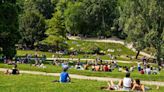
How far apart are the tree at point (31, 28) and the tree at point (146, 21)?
119 feet

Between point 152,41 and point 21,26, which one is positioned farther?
point 21,26

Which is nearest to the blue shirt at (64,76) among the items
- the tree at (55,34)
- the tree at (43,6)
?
the tree at (55,34)

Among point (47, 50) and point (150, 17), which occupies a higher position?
point (150, 17)

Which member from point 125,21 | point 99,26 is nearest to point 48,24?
point 99,26

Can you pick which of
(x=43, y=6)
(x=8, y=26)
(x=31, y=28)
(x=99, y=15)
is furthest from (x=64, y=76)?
(x=43, y=6)

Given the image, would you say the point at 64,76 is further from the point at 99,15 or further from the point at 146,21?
the point at 99,15

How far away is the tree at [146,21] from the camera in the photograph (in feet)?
223

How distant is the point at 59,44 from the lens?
98.1 meters

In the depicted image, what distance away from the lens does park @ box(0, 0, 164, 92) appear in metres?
30.1

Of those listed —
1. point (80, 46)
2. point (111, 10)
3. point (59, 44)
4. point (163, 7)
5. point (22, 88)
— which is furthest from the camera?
point (111, 10)

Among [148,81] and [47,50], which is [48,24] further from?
[148,81]

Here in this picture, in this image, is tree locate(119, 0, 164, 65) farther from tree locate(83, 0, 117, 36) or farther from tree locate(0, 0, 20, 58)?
tree locate(83, 0, 117, 36)

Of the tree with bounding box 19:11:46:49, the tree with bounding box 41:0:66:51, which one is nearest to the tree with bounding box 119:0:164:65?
the tree with bounding box 41:0:66:51

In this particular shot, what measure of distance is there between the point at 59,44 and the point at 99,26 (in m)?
25.6
